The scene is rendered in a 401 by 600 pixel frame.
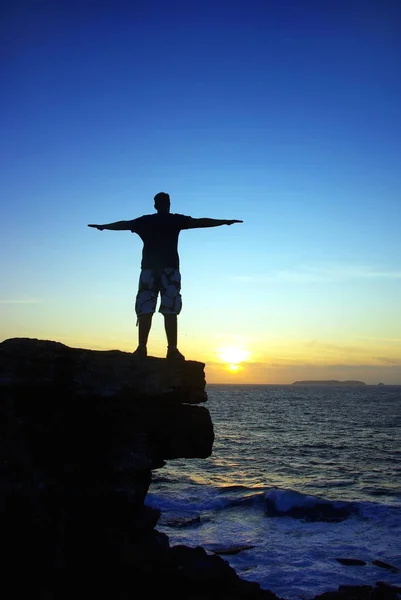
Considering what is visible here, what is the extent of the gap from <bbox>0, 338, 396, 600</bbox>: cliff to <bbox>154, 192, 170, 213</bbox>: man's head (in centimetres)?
314

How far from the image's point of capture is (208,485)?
27.7m

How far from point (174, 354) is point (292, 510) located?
15.6 meters

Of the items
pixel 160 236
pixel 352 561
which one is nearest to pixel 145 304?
pixel 160 236

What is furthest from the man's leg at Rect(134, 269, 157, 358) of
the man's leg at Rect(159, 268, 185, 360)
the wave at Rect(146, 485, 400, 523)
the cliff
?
the wave at Rect(146, 485, 400, 523)

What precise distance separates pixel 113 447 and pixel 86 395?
1.46 meters

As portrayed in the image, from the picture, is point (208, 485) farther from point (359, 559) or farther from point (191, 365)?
point (191, 365)

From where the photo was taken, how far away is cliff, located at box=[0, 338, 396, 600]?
27.6 ft

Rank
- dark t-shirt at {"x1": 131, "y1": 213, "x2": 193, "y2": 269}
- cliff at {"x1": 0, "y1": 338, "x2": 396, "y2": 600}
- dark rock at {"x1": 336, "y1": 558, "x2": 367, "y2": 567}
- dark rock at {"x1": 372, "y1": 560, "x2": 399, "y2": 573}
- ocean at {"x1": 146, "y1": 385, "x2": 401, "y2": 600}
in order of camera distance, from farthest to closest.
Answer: dark rock at {"x1": 336, "y1": 558, "x2": 367, "y2": 567} → ocean at {"x1": 146, "y1": 385, "x2": 401, "y2": 600} → dark rock at {"x1": 372, "y1": 560, "x2": 399, "y2": 573} → dark t-shirt at {"x1": 131, "y1": 213, "x2": 193, "y2": 269} → cliff at {"x1": 0, "y1": 338, "x2": 396, "y2": 600}

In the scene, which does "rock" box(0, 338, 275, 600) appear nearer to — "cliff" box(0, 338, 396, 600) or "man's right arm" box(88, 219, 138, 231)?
"cliff" box(0, 338, 396, 600)

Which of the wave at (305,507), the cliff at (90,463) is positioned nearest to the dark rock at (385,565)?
the wave at (305,507)

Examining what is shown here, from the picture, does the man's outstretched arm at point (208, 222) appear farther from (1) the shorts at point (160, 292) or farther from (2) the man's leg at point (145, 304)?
(2) the man's leg at point (145, 304)

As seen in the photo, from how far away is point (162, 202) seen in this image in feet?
34.3

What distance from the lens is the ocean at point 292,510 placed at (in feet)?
49.6

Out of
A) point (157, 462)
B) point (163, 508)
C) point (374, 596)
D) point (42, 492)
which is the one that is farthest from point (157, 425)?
point (163, 508)
